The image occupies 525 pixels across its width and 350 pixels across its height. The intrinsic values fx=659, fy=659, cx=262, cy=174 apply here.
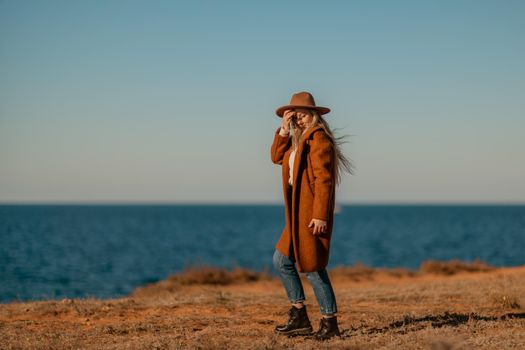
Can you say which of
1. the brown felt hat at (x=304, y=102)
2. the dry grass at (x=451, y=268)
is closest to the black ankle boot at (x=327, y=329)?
the brown felt hat at (x=304, y=102)

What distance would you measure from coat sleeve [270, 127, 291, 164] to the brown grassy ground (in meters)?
2.03

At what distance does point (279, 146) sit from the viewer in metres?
7.47

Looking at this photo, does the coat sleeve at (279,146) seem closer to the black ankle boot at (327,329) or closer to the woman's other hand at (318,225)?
the woman's other hand at (318,225)

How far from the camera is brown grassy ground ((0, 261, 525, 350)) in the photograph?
23.2 feet

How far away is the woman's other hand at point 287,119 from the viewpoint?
727 centimetres

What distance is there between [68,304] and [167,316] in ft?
7.69

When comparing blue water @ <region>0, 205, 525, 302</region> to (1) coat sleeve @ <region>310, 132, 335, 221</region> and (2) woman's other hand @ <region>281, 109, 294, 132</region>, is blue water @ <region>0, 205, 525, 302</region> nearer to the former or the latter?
(2) woman's other hand @ <region>281, 109, 294, 132</region>

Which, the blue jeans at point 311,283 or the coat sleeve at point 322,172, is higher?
the coat sleeve at point 322,172

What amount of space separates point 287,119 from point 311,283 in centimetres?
182

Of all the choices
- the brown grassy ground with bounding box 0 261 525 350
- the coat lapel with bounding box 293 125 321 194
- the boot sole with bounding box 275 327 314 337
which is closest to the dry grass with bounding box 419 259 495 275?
the brown grassy ground with bounding box 0 261 525 350

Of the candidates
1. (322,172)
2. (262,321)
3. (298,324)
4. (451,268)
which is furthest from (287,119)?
(451,268)

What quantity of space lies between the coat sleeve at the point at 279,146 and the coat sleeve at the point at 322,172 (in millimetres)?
496

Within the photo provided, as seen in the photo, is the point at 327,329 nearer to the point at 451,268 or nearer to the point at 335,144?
the point at 335,144

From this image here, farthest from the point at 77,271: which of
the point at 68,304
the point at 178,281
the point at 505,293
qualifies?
the point at 505,293
